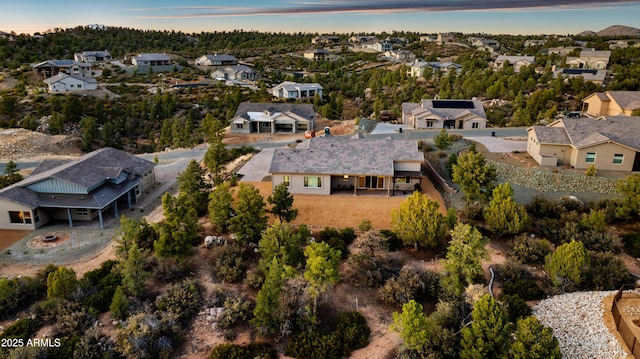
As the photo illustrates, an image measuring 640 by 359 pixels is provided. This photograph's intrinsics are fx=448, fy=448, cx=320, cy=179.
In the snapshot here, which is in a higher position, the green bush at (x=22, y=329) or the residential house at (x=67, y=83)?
the residential house at (x=67, y=83)

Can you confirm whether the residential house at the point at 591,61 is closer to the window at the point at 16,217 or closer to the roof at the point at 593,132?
the roof at the point at 593,132

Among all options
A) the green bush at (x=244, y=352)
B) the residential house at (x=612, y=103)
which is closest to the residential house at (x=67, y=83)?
the green bush at (x=244, y=352)

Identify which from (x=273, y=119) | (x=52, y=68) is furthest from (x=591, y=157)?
(x=52, y=68)

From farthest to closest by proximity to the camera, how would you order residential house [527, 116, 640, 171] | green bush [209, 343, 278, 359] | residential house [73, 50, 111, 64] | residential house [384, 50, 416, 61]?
residential house [384, 50, 416, 61], residential house [73, 50, 111, 64], residential house [527, 116, 640, 171], green bush [209, 343, 278, 359]

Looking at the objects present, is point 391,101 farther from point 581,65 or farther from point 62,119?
point 62,119

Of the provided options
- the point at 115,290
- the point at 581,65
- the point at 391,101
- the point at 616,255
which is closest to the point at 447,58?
the point at 581,65

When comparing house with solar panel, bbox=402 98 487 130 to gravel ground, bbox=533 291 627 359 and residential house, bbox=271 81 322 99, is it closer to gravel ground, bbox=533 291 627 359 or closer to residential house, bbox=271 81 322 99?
residential house, bbox=271 81 322 99

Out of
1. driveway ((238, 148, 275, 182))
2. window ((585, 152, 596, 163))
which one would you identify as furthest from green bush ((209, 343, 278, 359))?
window ((585, 152, 596, 163))
